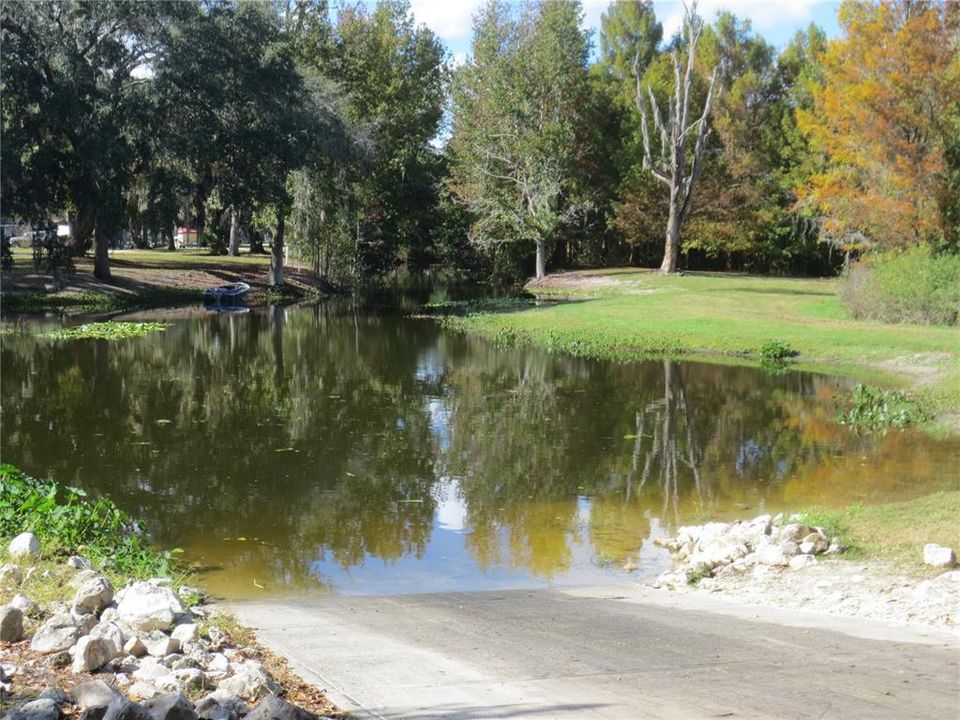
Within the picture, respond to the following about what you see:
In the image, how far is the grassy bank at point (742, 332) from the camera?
24.5m

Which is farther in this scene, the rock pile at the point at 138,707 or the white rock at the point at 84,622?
the white rock at the point at 84,622

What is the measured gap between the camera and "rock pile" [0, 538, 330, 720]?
16.1ft

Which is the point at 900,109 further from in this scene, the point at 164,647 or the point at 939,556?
the point at 164,647

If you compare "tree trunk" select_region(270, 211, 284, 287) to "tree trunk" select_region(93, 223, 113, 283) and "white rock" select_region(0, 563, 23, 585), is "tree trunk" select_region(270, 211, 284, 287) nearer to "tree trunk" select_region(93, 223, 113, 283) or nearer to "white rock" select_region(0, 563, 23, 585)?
"tree trunk" select_region(93, 223, 113, 283)

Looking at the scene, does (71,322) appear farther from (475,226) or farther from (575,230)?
(575,230)

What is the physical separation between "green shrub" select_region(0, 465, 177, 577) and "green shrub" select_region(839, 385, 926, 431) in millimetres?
13121

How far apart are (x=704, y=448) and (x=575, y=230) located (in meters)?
48.2

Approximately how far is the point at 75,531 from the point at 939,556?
7.72 metres

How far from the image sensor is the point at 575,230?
6397 centimetres

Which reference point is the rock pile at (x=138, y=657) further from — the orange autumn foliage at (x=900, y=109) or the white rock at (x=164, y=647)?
the orange autumn foliage at (x=900, y=109)

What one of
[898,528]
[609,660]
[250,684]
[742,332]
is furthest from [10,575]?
[742,332]

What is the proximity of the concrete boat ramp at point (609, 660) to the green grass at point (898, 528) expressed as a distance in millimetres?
1672

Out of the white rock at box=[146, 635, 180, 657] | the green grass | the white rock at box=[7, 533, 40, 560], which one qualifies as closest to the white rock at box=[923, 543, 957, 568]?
the green grass

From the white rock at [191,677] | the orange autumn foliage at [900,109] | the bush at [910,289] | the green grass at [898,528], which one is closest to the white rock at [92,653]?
the white rock at [191,677]
